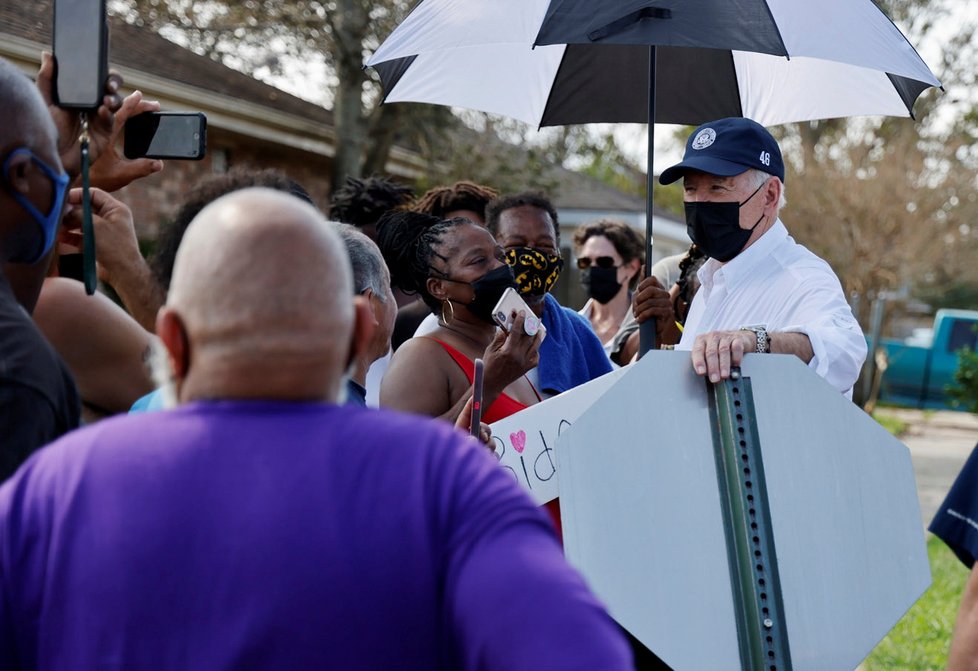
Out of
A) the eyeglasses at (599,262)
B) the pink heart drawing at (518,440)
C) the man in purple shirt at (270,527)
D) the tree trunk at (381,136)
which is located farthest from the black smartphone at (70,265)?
the tree trunk at (381,136)

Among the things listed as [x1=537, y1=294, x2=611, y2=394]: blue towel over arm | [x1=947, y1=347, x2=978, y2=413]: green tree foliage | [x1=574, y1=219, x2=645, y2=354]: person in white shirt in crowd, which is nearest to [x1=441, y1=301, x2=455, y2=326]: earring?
[x1=537, y1=294, x2=611, y2=394]: blue towel over arm

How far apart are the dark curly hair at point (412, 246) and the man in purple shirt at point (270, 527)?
237 centimetres

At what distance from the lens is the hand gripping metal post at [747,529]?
2.71 metres

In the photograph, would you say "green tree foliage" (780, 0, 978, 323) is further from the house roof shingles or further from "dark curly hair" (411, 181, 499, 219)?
"dark curly hair" (411, 181, 499, 219)

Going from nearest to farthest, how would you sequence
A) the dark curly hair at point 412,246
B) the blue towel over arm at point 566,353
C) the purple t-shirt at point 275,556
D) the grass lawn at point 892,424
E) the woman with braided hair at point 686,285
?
the purple t-shirt at point 275,556 < the dark curly hair at point 412,246 < the blue towel over arm at point 566,353 < the woman with braided hair at point 686,285 < the grass lawn at point 892,424

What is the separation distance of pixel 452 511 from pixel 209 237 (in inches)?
18.2

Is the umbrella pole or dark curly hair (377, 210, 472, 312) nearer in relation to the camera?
dark curly hair (377, 210, 472, 312)

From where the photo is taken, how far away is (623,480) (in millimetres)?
2791

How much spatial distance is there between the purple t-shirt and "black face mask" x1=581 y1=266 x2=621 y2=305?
514 centimetres

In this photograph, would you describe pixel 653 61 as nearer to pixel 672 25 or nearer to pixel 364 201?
pixel 672 25

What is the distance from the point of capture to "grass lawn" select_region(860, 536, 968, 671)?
19.9 feet

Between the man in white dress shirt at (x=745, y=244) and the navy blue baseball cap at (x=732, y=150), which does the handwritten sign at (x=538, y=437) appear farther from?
the navy blue baseball cap at (x=732, y=150)

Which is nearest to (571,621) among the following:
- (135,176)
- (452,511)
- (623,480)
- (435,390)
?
(452,511)

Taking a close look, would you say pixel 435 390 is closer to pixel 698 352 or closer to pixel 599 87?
pixel 698 352
